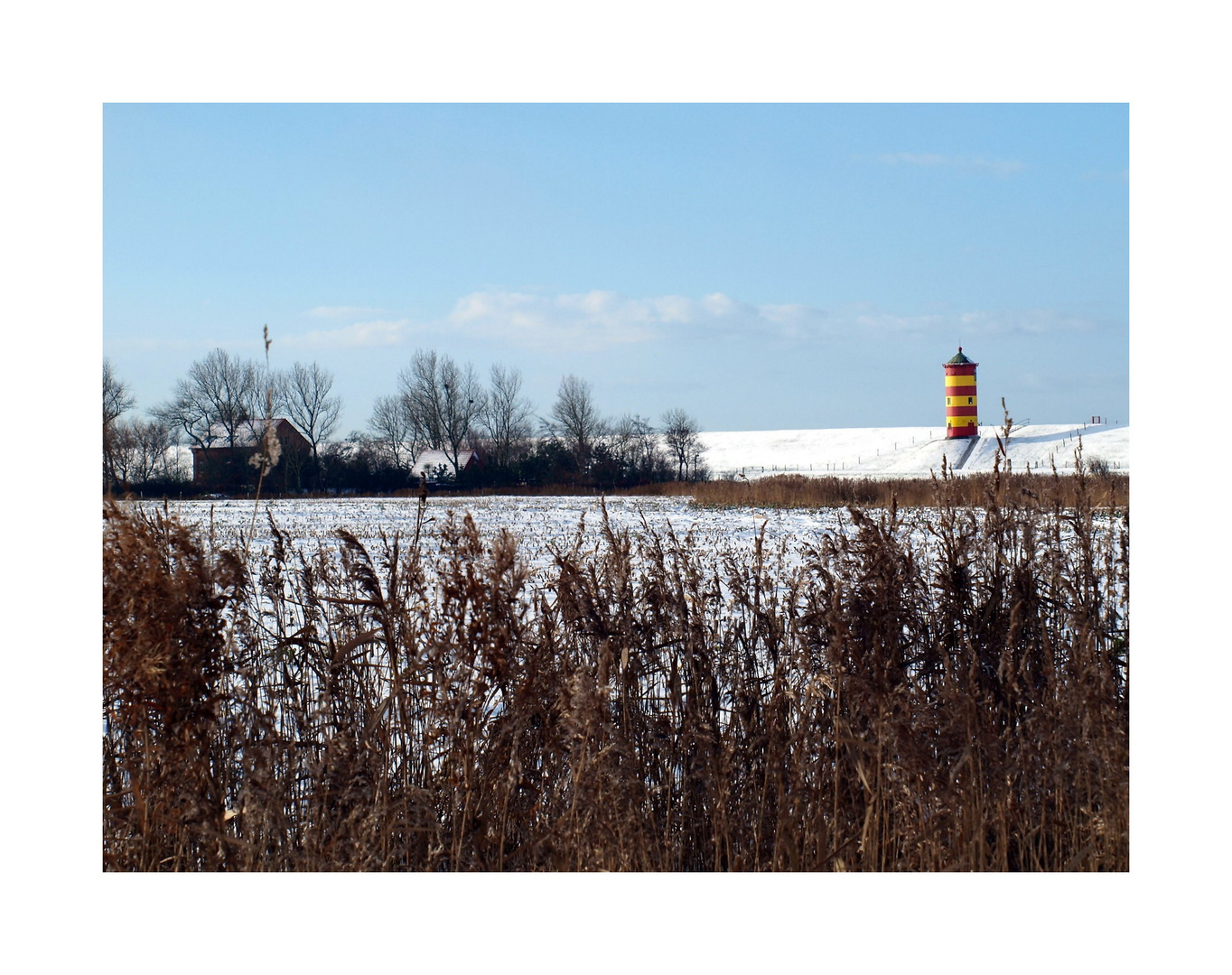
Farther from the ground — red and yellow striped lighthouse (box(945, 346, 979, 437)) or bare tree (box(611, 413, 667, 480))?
red and yellow striped lighthouse (box(945, 346, 979, 437))

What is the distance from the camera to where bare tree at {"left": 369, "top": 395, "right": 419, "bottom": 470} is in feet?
81.3

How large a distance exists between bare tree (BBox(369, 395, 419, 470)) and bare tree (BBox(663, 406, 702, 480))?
1179 cm

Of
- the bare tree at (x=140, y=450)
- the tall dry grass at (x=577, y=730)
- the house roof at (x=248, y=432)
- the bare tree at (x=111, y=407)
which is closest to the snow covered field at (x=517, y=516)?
the bare tree at (x=140, y=450)

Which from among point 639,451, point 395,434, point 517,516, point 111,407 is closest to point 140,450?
point 111,407

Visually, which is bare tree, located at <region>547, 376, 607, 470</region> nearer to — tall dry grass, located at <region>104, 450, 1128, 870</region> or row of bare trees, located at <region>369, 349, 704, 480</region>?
row of bare trees, located at <region>369, 349, 704, 480</region>

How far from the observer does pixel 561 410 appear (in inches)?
1441

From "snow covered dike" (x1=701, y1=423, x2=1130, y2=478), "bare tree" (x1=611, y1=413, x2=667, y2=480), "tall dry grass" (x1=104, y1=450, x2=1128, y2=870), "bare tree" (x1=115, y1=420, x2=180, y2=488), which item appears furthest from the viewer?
"snow covered dike" (x1=701, y1=423, x2=1130, y2=478)

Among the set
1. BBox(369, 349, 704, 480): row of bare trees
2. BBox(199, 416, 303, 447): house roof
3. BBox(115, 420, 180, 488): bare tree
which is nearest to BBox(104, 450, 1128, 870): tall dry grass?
BBox(199, 416, 303, 447): house roof

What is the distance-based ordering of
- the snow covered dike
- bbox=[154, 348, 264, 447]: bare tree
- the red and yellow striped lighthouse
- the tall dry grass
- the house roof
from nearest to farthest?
the tall dry grass < the house roof < bbox=[154, 348, 264, 447]: bare tree < the snow covered dike < the red and yellow striped lighthouse

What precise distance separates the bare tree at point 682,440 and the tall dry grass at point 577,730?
30701mm

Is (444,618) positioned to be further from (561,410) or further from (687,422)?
(687,422)

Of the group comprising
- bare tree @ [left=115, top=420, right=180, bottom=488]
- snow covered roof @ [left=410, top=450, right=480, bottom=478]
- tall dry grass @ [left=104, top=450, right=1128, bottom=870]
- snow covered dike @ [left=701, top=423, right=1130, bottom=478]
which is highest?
snow covered dike @ [left=701, top=423, right=1130, bottom=478]
